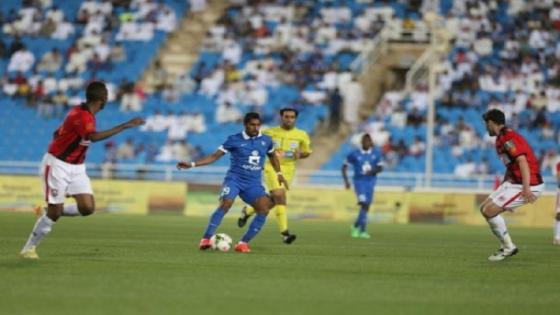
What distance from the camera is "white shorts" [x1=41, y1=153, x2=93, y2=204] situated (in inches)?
625

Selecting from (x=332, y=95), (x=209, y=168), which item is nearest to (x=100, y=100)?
(x=209, y=168)

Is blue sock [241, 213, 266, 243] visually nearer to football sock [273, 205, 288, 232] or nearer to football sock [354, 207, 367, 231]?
football sock [273, 205, 288, 232]

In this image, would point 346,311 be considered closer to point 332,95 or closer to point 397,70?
point 332,95

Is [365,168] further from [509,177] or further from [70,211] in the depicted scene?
[70,211]

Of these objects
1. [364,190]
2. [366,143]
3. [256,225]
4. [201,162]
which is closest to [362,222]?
[364,190]

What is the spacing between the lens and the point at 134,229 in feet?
90.1

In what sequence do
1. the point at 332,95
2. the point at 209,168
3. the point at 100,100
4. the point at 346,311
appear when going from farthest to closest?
the point at 332,95 < the point at 209,168 < the point at 100,100 < the point at 346,311

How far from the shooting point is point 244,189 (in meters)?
19.5

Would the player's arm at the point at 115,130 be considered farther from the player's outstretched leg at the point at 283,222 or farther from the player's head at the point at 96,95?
the player's outstretched leg at the point at 283,222

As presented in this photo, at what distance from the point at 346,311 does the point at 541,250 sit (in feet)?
40.3

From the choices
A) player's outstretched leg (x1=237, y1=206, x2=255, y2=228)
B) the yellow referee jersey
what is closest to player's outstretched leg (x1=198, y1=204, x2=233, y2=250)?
player's outstretched leg (x1=237, y1=206, x2=255, y2=228)

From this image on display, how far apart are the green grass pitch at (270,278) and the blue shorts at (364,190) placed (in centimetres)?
493

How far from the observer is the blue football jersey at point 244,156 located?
19516 millimetres

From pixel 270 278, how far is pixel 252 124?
537 centimetres
